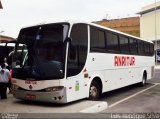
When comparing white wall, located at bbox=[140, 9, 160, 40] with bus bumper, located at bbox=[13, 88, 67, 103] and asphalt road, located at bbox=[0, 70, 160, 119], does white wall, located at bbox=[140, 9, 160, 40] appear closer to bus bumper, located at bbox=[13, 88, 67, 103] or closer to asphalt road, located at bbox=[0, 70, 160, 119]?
asphalt road, located at bbox=[0, 70, 160, 119]

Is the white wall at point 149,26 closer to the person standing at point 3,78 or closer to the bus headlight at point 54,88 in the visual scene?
the person standing at point 3,78

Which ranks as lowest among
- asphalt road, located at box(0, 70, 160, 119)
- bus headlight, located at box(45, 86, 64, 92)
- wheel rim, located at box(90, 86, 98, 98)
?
asphalt road, located at box(0, 70, 160, 119)

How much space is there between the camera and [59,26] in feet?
36.8

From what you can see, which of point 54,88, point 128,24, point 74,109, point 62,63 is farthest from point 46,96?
point 128,24

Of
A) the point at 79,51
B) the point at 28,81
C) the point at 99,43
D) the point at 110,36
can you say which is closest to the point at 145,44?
the point at 110,36

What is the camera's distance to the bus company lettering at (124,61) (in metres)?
14.9

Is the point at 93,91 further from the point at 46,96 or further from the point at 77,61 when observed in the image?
the point at 46,96

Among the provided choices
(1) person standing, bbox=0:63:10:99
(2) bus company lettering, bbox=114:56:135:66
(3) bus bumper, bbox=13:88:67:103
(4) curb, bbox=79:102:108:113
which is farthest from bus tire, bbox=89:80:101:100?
(1) person standing, bbox=0:63:10:99

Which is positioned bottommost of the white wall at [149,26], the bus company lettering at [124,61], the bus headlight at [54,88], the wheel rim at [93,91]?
the wheel rim at [93,91]

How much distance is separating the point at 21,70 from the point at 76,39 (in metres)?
2.15

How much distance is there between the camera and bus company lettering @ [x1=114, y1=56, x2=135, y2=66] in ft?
48.9

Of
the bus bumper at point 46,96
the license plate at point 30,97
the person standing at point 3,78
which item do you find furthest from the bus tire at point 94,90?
the person standing at point 3,78

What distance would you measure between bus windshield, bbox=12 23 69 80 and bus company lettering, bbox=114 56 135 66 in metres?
4.38

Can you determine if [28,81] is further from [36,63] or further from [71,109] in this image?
[71,109]
